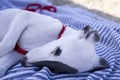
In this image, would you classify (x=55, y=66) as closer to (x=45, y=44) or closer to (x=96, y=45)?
(x=45, y=44)

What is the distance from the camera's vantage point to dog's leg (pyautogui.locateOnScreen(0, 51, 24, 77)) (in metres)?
1.21

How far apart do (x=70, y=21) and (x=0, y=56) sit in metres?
0.65

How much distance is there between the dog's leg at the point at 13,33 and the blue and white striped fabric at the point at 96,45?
0.08 metres

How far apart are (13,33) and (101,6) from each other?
1193 millimetres

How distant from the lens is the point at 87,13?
2053mm

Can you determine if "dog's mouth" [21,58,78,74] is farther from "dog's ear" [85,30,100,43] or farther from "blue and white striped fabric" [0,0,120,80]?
"dog's ear" [85,30,100,43]

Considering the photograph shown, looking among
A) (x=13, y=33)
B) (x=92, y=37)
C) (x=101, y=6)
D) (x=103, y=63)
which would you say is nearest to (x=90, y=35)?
(x=92, y=37)

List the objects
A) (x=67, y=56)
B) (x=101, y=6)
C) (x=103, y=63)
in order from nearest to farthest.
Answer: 1. (x=67, y=56)
2. (x=103, y=63)
3. (x=101, y=6)

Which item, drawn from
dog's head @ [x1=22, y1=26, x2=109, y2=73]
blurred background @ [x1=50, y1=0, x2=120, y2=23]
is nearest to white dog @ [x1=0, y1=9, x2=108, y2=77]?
dog's head @ [x1=22, y1=26, x2=109, y2=73]

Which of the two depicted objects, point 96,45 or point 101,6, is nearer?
point 96,45

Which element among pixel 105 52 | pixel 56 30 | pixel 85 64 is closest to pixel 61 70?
pixel 85 64

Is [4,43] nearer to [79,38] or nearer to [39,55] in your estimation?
[39,55]

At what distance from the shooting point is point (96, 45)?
1507 mm

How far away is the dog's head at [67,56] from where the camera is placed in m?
1.10
